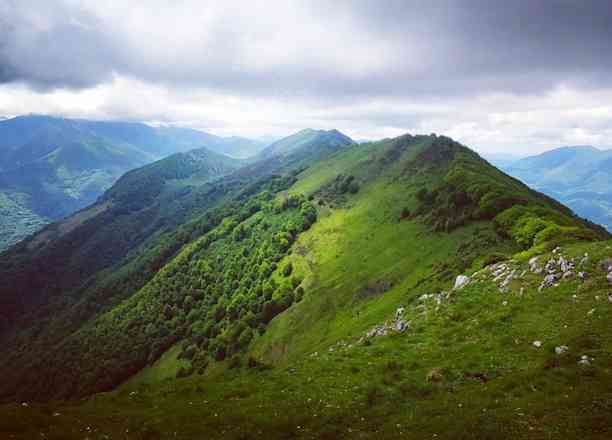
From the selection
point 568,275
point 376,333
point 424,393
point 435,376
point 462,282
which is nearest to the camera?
point 424,393

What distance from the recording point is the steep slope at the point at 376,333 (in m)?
21.3

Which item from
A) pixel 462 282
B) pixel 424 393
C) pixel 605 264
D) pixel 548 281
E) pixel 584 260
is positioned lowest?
pixel 424 393

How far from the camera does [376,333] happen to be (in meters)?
41.1

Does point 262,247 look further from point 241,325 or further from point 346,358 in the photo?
point 346,358

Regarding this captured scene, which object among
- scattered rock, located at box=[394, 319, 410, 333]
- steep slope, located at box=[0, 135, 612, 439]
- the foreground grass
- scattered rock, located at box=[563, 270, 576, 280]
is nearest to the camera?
the foreground grass

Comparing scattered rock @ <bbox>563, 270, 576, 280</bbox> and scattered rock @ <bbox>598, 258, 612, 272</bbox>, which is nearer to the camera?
scattered rock @ <bbox>598, 258, 612, 272</bbox>

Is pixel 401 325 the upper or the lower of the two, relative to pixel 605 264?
lower

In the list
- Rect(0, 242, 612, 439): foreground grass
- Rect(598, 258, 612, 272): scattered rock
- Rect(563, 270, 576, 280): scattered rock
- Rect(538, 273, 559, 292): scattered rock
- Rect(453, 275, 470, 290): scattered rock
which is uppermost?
Rect(598, 258, 612, 272): scattered rock

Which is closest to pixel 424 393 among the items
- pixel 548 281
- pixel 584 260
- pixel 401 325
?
pixel 401 325

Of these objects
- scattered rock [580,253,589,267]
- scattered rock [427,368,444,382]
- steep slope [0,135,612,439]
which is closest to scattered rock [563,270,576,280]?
steep slope [0,135,612,439]

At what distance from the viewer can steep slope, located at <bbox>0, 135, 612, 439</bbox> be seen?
21312 mm

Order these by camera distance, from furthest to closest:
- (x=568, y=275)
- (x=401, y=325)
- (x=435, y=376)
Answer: (x=401, y=325) < (x=568, y=275) < (x=435, y=376)

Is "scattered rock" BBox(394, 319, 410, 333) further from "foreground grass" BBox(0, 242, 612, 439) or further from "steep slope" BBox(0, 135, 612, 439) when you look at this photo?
"foreground grass" BBox(0, 242, 612, 439)

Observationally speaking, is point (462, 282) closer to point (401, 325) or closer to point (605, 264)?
point (401, 325)
